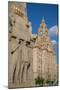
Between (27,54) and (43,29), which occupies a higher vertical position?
(43,29)

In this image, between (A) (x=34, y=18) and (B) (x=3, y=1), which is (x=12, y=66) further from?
(B) (x=3, y=1)

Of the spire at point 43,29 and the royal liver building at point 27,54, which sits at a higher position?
the spire at point 43,29

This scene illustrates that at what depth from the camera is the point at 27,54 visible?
1808 mm

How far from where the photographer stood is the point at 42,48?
185cm

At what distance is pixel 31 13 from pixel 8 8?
224 mm

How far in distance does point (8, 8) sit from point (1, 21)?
0.46 feet

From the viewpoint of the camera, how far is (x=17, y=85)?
1.77m

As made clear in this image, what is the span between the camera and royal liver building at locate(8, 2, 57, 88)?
178cm

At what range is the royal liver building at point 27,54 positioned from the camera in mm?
1778

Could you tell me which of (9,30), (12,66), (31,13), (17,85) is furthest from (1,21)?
Answer: (17,85)

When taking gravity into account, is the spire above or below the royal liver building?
above

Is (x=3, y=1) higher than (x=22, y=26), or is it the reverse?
(x=3, y=1)

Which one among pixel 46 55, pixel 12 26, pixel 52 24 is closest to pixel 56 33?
pixel 52 24

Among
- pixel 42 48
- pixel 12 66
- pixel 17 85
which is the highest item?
pixel 42 48
